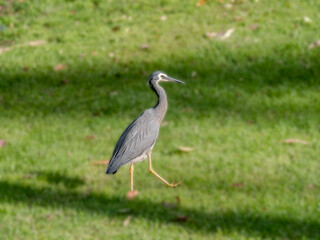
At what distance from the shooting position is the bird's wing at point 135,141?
0.77 metres

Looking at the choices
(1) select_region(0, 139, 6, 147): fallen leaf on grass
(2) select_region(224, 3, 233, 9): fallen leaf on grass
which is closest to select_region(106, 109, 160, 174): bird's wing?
(1) select_region(0, 139, 6, 147): fallen leaf on grass

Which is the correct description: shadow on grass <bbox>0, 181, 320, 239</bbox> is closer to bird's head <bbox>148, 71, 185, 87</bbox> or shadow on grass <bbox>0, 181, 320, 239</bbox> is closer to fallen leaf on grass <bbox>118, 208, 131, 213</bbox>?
fallen leaf on grass <bbox>118, 208, 131, 213</bbox>

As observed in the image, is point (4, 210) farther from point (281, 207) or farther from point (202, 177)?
point (281, 207)

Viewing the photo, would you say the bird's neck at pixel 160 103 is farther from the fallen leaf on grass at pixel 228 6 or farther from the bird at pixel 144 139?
the fallen leaf on grass at pixel 228 6

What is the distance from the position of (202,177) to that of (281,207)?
1.39 meters

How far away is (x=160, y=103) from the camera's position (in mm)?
759

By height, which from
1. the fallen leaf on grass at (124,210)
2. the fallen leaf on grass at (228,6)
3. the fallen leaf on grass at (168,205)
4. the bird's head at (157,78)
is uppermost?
the bird's head at (157,78)

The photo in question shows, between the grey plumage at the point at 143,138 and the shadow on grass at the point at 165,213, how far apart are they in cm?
711

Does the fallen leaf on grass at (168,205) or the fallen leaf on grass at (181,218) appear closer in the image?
the fallen leaf on grass at (181,218)

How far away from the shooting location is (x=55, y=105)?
407 inches

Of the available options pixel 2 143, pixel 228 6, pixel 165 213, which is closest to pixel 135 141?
pixel 165 213

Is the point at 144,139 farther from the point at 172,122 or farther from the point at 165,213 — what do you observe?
the point at 172,122

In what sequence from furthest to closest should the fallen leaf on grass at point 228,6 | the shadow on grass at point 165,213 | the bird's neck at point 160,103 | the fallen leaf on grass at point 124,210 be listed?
the fallen leaf on grass at point 228,6 → the fallen leaf on grass at point 124,210 → the shadow on grass at point 165,213 → the bird's neck at point 160,103

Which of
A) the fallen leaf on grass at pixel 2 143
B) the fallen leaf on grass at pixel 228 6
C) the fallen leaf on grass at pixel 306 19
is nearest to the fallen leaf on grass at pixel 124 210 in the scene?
the fallen leaf on grass at pixel 2 143
